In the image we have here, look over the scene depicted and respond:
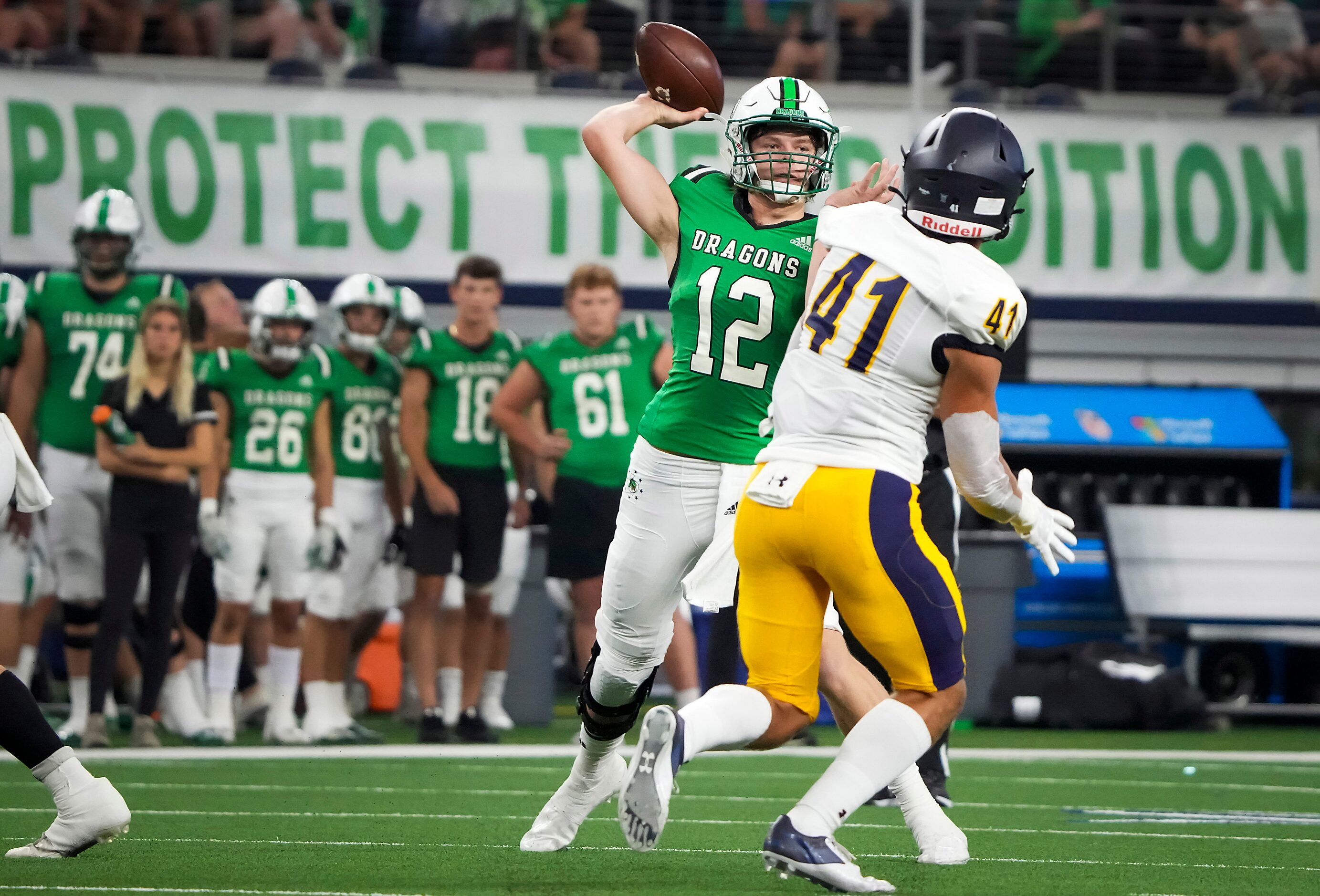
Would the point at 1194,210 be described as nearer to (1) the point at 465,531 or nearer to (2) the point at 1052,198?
(2) the point at 1052,198

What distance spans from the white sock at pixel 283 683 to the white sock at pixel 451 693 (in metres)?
0.65

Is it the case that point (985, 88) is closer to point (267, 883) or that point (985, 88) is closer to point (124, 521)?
point (124, 521)

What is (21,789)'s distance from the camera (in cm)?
595

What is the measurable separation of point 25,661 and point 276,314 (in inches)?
72.6

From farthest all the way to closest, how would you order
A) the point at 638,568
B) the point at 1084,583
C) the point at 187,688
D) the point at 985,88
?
the point at 985,88 < the point at 1084,583 < the point at 187,688 < the point at 638,568

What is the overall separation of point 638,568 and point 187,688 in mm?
4451

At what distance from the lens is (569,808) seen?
4.57 meters

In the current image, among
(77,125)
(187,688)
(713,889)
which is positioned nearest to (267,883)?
(713,889)

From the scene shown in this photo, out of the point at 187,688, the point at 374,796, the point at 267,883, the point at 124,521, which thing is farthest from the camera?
the point at 187,688

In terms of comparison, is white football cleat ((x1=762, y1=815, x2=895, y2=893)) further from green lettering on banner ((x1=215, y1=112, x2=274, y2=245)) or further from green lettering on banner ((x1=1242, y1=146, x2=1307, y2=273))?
green lettering on banner ((x1=1242, y1=146, x2=1307, y2=273))

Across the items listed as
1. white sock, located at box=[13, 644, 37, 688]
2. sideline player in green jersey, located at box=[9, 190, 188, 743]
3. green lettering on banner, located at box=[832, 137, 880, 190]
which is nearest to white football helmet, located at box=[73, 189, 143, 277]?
sideline player in green jersey, located at box=[9, 190, 188, 743]

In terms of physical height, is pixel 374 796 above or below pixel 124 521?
below

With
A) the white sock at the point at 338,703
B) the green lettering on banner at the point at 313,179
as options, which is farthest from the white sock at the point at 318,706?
the green lettering on banner at the point at 313,179

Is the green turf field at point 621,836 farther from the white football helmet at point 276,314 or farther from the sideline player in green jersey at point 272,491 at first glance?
the white football helmet at point 276,314
